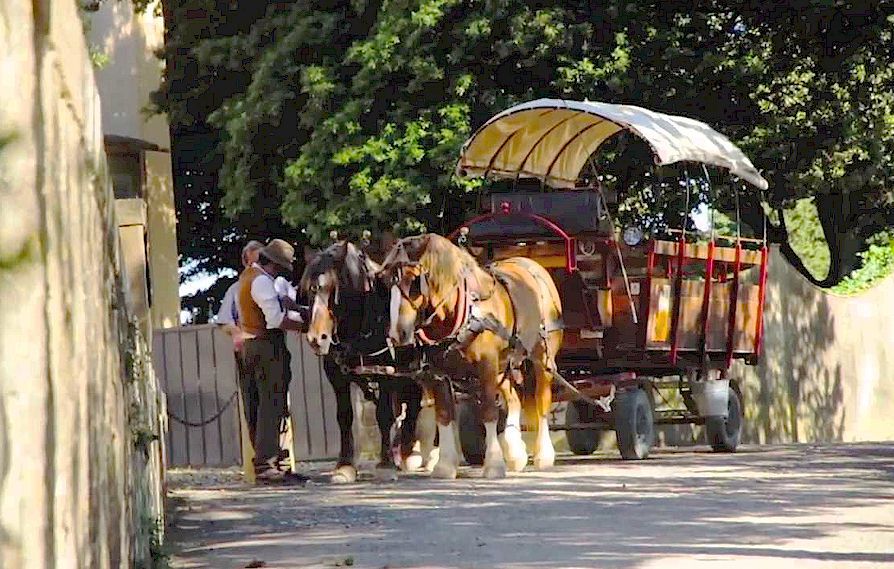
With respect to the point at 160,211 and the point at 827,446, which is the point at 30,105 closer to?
the point at 827,446

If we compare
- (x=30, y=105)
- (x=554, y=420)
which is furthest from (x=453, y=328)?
(x=30, y=105)

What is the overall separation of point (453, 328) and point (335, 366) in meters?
1.12

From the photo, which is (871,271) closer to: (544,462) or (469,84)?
(469,84)

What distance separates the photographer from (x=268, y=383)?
14344mm

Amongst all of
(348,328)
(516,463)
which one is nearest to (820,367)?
(516,463)

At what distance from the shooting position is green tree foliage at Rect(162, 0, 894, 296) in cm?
2267

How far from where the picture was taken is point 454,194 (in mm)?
23250

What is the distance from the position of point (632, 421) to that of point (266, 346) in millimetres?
3875

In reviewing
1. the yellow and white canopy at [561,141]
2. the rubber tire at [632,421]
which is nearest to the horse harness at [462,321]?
the rubber tire at [632,421]

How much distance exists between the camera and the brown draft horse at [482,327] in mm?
14094

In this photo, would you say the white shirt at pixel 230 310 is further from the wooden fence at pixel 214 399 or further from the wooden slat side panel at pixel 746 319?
the wooden slat side panel at pixel 746 319

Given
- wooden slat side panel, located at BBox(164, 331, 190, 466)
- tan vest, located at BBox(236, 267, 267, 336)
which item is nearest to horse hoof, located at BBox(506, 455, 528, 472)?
tan vest, located at BBox(236, 267, 267, 336)

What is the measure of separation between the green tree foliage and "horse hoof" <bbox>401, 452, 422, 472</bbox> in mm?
6865

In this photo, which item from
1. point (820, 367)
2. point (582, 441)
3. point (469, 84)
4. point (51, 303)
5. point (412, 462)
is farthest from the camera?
point (820, 367)
